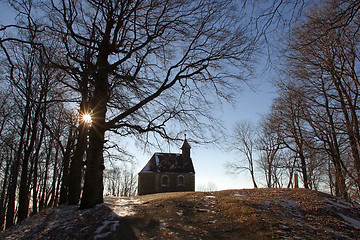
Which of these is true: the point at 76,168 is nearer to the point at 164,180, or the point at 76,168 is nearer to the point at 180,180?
the point at 164,180

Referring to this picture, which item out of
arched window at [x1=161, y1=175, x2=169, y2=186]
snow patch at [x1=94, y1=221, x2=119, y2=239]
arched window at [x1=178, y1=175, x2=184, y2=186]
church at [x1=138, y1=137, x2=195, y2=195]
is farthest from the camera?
arched window at [x1=178, y1=175, x2=184, y2=186]

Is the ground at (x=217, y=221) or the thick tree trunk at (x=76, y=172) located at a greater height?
the thick tree trunk at (x=76, y=172)

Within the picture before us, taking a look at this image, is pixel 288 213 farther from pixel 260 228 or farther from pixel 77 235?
pixel 77 235

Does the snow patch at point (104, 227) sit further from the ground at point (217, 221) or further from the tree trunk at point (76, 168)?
the tree trunk at point (76, 168)

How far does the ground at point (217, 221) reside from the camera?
19.7 feet

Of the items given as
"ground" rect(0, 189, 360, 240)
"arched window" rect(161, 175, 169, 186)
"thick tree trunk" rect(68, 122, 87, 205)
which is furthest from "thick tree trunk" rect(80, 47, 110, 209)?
"arched window" rect(161, 175, 169, 186)

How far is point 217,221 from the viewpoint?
22.9ft

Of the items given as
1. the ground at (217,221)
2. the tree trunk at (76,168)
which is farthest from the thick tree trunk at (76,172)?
the ground at (217,221)

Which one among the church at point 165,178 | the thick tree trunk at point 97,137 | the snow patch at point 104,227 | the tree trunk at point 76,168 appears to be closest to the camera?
the snow patch at point 104,227

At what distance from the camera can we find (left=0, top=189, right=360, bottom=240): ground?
6.01 metres

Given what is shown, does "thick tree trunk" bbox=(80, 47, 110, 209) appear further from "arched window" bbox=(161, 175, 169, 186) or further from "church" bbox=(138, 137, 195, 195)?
"arched window" bbox=(161, 175, 169, 186)

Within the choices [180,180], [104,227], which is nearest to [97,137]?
[104,227]

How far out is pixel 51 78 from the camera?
1386 cm

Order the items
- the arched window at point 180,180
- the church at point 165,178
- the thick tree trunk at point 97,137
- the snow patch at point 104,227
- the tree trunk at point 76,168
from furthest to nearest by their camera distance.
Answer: the arched window at point 180,180 → the church at point 165,178 → the tree trunk at point 76,168 → the thick tree trunk at point 97,137 → the snow patch at point 104,227
